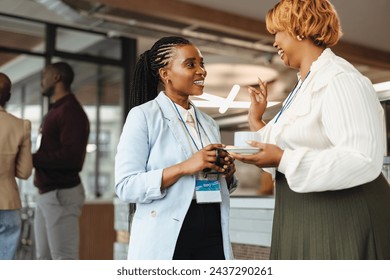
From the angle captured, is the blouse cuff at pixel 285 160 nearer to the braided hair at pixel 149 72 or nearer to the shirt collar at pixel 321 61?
the shirt collar at pixel 321 61

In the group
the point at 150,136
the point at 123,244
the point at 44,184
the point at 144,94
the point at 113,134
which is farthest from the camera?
the point at 113,134

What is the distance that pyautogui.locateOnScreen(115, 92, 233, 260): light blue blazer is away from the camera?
4.49ft

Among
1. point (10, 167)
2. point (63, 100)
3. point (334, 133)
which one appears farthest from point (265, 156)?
point (63, 100)

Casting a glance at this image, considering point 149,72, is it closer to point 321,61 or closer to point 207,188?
point 207,188

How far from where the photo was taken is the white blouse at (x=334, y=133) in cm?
115

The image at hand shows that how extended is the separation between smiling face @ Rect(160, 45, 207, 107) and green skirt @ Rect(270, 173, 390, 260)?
410 mm

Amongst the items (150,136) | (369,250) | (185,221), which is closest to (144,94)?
(150,136)

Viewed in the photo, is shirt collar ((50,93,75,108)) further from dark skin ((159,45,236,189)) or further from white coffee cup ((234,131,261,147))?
white coffee cup ((234,131,261,147))

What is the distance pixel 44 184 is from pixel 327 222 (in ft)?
6.67

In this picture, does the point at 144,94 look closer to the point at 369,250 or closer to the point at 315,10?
the point at 315,10

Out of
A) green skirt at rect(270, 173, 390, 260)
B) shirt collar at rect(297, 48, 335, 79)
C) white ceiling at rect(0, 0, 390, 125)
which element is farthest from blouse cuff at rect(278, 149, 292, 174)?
white ceiling at rect(0, 0, 390, 125)

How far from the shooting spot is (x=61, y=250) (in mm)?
2963

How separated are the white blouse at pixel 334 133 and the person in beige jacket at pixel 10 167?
1.52 meters

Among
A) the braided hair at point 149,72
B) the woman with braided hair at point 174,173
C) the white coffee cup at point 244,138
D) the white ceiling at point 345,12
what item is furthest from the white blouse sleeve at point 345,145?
the white ceiling at point 345,12
